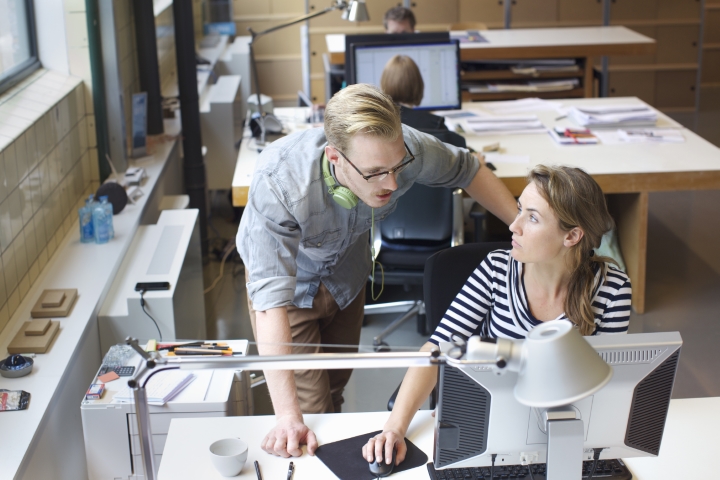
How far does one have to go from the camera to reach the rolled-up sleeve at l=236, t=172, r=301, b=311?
179 cm

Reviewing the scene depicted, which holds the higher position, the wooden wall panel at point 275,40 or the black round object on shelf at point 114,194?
the wooden wall panel at point 275,40

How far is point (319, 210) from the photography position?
191cm

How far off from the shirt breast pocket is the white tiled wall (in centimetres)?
119

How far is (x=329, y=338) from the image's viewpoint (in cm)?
241

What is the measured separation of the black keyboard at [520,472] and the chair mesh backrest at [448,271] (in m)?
0.61

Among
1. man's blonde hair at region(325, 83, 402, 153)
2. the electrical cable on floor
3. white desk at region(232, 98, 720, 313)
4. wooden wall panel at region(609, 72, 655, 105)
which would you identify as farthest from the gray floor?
wooden wall panel at region(609, 72, 655, 105)

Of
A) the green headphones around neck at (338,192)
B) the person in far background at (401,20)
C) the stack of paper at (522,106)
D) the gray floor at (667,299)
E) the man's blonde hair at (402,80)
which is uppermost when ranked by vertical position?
the person in far background at (401,20)

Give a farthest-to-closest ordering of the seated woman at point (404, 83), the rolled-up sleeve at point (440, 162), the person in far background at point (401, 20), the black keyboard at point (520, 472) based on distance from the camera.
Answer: the person in far background at point (401, 20) → the seated woman at point (404, 83) → the rolled-up sleeve at point (440, 162) → the black keyboard at point (520, 472)

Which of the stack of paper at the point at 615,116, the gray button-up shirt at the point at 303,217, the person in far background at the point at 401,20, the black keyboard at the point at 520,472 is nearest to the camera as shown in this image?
the black keyboard at the point at 520,472

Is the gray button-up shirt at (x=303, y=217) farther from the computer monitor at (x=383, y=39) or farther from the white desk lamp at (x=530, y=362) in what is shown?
the computer monitor at (x=383, y=39)

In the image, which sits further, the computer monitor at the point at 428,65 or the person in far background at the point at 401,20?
the person in far background at the point at 401,20

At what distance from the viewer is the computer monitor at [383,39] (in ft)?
13.4

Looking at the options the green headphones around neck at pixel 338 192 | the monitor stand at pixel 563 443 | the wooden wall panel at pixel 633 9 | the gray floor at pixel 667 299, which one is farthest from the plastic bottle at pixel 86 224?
the wooden wall panel at pixel 633 9

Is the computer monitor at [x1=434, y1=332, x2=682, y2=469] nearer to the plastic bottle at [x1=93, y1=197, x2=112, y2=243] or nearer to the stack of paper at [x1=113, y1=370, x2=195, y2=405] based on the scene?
the stack of paper at [x1=113, y1=370, x2=195, y2=405]
